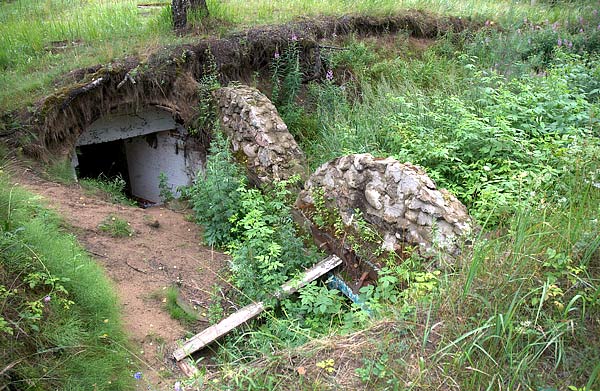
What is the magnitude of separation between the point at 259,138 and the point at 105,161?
5.85 metres

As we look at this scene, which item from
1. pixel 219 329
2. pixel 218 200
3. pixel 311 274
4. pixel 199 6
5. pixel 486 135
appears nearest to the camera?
pixel 219 329

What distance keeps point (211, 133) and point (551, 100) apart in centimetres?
467

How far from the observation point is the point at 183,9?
8703 millimetres

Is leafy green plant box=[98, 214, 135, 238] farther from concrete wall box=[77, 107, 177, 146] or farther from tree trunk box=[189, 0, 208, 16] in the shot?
tree trunk box=[189, 0, 208, 16]

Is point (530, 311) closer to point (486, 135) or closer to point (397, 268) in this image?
point (397, 268)

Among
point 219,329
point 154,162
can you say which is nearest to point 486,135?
point 219,329

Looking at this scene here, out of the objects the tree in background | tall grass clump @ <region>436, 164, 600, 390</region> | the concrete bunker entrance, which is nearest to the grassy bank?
tall grass clump @ <region>436, 164, 600, 390</region>

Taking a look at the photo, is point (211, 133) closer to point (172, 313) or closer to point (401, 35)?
point (172, 313)

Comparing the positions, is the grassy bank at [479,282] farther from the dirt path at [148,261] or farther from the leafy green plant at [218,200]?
the dirt path at [148,261]

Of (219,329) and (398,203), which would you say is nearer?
(219,329)

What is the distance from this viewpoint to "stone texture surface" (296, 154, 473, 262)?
4230 millimetres

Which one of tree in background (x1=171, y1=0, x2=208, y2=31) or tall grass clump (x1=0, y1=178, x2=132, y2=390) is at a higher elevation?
tree in background (x1=171, y1=0, x2=208, y2=31)

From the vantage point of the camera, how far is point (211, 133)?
303 inches

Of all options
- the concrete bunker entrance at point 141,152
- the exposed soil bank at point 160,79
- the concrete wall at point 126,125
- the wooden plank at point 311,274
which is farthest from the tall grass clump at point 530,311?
the concrete wall at point 126,125
